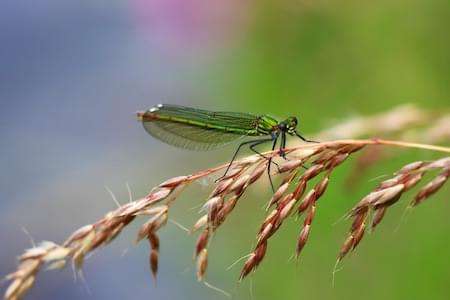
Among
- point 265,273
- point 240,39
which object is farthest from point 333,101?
point 240,39

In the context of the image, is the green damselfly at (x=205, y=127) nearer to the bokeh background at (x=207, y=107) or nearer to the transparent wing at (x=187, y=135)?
the transparent wing at (x=187, y=135)

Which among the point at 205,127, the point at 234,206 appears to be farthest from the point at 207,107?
the point at 234,206

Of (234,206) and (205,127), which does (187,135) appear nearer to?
(205,127)

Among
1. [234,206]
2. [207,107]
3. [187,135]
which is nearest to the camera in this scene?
[234,206]

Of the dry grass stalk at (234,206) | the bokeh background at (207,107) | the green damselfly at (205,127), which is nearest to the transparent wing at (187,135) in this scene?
the green damselfly at (205,127)

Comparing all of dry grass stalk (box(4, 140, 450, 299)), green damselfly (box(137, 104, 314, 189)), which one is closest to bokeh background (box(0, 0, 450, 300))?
green damselfly (box(137, 104, 314, 189))

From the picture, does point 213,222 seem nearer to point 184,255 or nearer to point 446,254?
point 446,254
